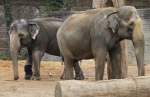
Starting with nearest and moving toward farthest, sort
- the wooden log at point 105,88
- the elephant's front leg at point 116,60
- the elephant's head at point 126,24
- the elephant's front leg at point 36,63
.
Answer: the wooden log at point 105,88 → the elephant's head at point 126,24 → the elephant's front leg at point 116,60 → the elephant's front leg at point 36,63

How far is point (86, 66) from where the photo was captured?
15.5m

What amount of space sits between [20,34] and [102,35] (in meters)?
4.25

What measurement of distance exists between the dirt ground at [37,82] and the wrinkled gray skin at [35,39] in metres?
0.43

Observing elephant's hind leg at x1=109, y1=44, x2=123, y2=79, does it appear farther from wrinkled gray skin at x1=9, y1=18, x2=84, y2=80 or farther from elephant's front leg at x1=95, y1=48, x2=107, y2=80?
wrinkled gray skin at x1=9, y1=18, x2=84, y2=80

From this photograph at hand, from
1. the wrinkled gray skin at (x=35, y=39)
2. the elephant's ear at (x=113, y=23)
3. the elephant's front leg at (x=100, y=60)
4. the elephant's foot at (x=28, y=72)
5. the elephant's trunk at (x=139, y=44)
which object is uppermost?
the elephant's ear at (x=113, y=23)

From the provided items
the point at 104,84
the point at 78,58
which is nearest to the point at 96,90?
the point at 104,84

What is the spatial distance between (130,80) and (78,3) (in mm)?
13719

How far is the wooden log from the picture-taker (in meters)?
6.41

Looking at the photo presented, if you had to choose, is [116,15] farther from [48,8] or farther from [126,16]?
[48,8]

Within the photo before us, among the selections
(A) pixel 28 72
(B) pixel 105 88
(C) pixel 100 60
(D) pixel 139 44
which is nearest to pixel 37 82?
(A) pixel 28 72

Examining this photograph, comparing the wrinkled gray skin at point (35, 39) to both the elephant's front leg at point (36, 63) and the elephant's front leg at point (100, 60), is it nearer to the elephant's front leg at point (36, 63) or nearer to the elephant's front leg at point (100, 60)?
the elephant's front leg at point (36, 63)

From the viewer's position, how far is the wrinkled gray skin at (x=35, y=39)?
12164 mm

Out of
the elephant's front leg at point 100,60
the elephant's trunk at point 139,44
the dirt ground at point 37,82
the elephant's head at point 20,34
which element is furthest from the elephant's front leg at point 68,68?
the elephant's head at point 20,34

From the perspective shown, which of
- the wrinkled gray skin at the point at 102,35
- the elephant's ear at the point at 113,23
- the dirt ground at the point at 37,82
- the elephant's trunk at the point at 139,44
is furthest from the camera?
the dirt ground at the point at 37,82
